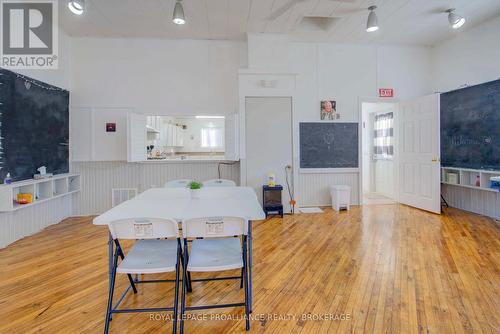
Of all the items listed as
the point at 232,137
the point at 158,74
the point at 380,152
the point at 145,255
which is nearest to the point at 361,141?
the point at 380,152

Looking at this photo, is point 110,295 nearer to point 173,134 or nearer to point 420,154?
point 173,134

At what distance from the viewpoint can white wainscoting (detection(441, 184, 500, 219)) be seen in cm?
438

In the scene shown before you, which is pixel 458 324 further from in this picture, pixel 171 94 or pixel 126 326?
pixel 171 94

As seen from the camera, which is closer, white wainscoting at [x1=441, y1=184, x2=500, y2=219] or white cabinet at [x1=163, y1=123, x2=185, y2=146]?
white wainscoting at [x1=441, y1=184, x2=500, y2=219]

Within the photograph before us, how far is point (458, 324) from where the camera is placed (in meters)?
1.81

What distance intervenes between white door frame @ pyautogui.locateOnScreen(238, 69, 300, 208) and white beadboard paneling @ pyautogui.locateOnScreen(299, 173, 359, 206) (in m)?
0.60

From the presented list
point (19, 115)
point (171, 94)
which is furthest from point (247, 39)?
point (19, 115)

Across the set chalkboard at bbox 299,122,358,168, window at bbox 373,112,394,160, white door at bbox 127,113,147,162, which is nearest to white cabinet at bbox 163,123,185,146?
white door at bbox 127,113,147,162

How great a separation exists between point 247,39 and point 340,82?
6.62 ft

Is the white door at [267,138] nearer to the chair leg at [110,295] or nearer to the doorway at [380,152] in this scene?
the doorway at [380,152]

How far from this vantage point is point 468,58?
482cm

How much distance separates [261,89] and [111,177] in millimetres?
3191

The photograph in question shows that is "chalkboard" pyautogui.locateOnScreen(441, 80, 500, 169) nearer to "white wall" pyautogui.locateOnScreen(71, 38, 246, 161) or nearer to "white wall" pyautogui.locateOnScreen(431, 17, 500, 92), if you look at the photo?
"white wall" pyautogui.locateOnScreen(431, 17, 500, 92)

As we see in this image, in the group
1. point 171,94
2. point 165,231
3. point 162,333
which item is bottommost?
point 162,333
